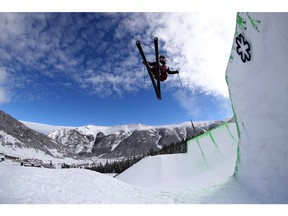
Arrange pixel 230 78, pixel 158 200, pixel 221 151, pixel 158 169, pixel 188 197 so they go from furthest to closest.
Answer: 1. pixel 158 169
2. pixel 221 151
3. pixel 230 78
4. pixel 188 197
5. pixel 158 200

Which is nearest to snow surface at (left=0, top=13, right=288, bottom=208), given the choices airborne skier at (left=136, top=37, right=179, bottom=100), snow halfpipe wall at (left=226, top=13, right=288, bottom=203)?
snow halfpipe wall at (left=226, top=13, right=288, bottom=203)

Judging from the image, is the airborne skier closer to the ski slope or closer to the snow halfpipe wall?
the snow halfpipe wall

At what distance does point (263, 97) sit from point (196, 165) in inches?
474

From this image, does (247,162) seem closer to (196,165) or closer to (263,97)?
(263,97)

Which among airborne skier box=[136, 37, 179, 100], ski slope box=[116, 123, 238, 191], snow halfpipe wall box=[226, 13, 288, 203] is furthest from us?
ski slope box=[116, 123, 238, 191]

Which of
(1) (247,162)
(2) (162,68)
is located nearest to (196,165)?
(2) (162,68)

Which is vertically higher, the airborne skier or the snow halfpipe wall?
the airborne skier

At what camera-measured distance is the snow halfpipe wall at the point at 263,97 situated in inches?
156

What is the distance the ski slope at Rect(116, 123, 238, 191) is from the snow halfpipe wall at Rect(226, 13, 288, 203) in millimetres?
5838

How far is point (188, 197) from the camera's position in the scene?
5441 mm

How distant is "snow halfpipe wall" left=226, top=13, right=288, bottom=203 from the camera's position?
3.97m
